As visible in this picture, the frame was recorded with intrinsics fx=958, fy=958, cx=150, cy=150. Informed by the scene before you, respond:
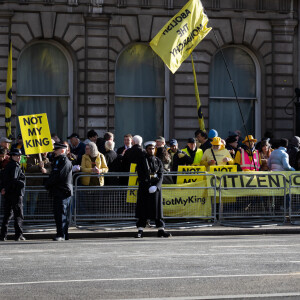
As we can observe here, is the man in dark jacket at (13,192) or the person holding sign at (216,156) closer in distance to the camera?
the man in dark jacket at (13,192)

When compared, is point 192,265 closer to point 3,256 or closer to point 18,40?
point 3,256

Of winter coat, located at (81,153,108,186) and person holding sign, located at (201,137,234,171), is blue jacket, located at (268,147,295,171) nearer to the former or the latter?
person holding sign, located at (201,137,234,171)

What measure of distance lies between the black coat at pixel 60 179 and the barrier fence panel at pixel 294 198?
4.99 m

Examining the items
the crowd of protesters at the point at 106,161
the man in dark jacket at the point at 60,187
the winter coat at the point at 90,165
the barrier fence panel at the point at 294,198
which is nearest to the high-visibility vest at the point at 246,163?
the crowd of protesters at the point at 106,161

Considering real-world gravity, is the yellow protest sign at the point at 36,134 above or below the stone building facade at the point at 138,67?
below

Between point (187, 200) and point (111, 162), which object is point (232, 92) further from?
point (187, 200)

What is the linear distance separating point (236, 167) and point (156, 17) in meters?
10.2

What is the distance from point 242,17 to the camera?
95.9 ft

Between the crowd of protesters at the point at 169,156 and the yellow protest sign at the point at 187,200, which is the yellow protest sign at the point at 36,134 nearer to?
the crowd of protesters at the point at 169,156

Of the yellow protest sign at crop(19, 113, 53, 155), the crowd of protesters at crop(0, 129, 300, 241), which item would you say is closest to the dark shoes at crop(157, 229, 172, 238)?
the crowd of protesters at crop(0, 129, 300, 241)

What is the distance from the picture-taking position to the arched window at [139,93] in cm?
2883

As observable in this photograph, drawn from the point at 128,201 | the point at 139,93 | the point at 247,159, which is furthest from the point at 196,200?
the point at 139,93

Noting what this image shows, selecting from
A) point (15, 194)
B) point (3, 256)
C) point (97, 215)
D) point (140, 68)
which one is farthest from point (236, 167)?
point (140, 68)

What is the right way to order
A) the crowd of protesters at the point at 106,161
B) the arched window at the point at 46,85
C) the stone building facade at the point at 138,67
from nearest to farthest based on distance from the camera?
the crowd of protesters at the point at 106,161
the stone building facade at the point at 138,67
the arched window at the point at 46,85
